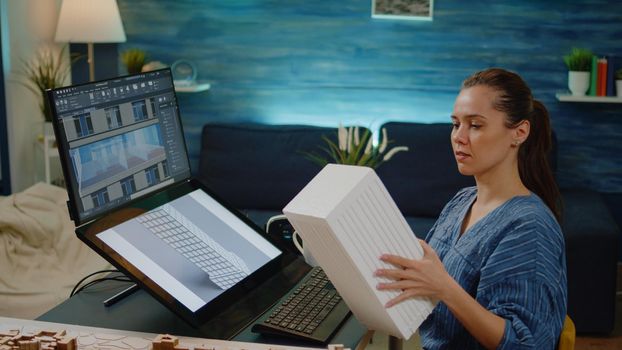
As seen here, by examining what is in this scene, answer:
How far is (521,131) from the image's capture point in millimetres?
1977

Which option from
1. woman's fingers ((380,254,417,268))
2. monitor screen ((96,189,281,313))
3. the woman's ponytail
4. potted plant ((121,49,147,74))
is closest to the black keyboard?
monitor screen ((96,189,281,313))

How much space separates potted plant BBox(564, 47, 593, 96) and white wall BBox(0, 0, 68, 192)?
284cm

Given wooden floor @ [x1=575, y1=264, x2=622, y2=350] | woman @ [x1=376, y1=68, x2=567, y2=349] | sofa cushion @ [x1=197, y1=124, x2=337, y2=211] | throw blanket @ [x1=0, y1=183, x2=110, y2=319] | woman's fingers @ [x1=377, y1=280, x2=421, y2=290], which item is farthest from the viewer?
sofa cushion @ [x1=197, y1=124, x2=337, y2=211]

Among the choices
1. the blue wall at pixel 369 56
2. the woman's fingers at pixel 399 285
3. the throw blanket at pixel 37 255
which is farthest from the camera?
the blue wall at pixel 369 56

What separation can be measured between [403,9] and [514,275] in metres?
3.14

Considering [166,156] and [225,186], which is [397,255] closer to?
[166,156]

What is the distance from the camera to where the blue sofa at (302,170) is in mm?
4395

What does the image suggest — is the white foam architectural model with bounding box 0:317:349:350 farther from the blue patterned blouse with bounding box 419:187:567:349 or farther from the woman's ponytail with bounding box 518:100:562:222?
the woman's ponytail with bounding box 518:100:562:222

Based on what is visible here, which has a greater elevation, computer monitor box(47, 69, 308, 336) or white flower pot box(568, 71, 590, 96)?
computer monitor box(47, 69, 308, 336)

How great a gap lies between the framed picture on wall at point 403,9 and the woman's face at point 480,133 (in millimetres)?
2832

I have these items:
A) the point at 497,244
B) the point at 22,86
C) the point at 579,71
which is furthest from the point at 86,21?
the point at 497,244

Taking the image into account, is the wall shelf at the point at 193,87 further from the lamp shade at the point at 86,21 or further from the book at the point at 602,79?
the book at the point at 602,79

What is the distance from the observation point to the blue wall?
4684 mm

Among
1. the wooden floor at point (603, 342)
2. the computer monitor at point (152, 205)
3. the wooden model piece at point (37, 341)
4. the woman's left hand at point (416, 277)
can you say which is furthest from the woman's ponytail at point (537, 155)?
the wooden floor at point (603, 342)
